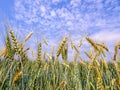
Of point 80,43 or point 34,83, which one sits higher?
point 80,43

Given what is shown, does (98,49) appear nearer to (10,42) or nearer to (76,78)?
(76,78)

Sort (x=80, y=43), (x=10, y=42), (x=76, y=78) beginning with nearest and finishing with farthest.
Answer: (x=10, y=42) < (x=76, y=78) < (x=80, y=43)

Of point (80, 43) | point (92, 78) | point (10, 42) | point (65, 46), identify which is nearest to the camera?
point (10, 42)

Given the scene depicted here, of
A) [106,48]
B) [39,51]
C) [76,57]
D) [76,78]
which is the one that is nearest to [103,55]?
[106,48]

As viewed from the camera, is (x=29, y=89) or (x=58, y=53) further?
(x=29, y=89)

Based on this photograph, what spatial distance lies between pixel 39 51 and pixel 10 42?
0.77m

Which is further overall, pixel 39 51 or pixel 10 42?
pixel 39 51

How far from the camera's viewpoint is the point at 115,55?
168 inches

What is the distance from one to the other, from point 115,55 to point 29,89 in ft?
4.87

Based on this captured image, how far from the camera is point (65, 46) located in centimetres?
410

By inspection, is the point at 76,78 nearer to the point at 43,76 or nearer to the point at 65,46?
the point at 65,46

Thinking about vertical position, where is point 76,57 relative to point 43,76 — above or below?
above

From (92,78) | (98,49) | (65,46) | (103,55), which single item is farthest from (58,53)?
(92,78)

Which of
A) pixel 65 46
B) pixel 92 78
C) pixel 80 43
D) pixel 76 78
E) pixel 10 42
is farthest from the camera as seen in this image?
pixel 92 78
